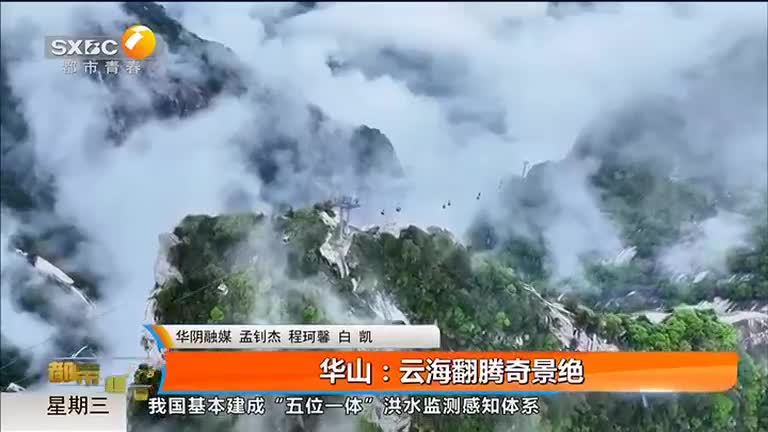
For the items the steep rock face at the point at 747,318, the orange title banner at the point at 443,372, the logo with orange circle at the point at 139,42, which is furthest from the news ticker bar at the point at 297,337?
the logo with orange circle at the point at 139,42

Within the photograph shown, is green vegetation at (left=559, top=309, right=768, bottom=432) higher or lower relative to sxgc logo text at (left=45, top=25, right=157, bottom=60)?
lower

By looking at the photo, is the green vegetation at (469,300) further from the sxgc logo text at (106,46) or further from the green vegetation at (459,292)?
the sxgc logo text at (106,46)

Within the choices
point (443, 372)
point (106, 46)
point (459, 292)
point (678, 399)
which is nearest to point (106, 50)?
point (106, 46)

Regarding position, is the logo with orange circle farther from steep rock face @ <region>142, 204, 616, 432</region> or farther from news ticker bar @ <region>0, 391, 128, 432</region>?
news ticker bar @ <region>0, 391, 128, 432</region>

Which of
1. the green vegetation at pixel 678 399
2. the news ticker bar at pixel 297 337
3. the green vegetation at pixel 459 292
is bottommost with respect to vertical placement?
the green vegetation at pixel 678 399

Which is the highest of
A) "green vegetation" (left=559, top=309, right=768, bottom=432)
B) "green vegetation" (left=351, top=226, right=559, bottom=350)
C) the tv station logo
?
the tv station logo

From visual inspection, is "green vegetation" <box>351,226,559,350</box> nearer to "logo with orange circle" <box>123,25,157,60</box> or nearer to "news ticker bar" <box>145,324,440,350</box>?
"news ticker bar" <box>145,324,440,350</box>

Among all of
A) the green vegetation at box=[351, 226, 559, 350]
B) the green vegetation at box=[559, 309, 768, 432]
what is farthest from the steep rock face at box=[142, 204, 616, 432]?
the green vegetation at box=[559, 309, 768, 432]
